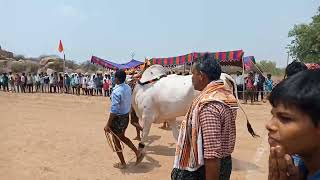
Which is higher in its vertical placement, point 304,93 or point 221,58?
point 221,58

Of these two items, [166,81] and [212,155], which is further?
[166,81]

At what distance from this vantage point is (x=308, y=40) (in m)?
31.8

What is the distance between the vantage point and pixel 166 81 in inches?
304

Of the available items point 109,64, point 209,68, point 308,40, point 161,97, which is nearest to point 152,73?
point 161,97

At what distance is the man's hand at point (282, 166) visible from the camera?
161 centimetres

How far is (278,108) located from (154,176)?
211 inches

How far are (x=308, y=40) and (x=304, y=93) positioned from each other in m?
32.4

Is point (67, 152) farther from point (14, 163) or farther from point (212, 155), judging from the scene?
point (212, 155)

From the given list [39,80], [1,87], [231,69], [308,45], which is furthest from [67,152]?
[308,45]

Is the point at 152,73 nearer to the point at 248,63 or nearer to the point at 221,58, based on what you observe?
the point at 221,58

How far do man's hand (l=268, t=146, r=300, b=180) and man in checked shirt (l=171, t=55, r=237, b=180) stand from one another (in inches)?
46.2

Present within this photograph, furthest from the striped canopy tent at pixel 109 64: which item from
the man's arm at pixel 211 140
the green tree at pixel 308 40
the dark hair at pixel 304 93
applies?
the dark hair at pixel 304 93

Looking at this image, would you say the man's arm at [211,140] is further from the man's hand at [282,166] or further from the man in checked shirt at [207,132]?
the man's hand at [282,166]

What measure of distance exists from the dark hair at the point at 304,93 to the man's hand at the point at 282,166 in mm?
212
